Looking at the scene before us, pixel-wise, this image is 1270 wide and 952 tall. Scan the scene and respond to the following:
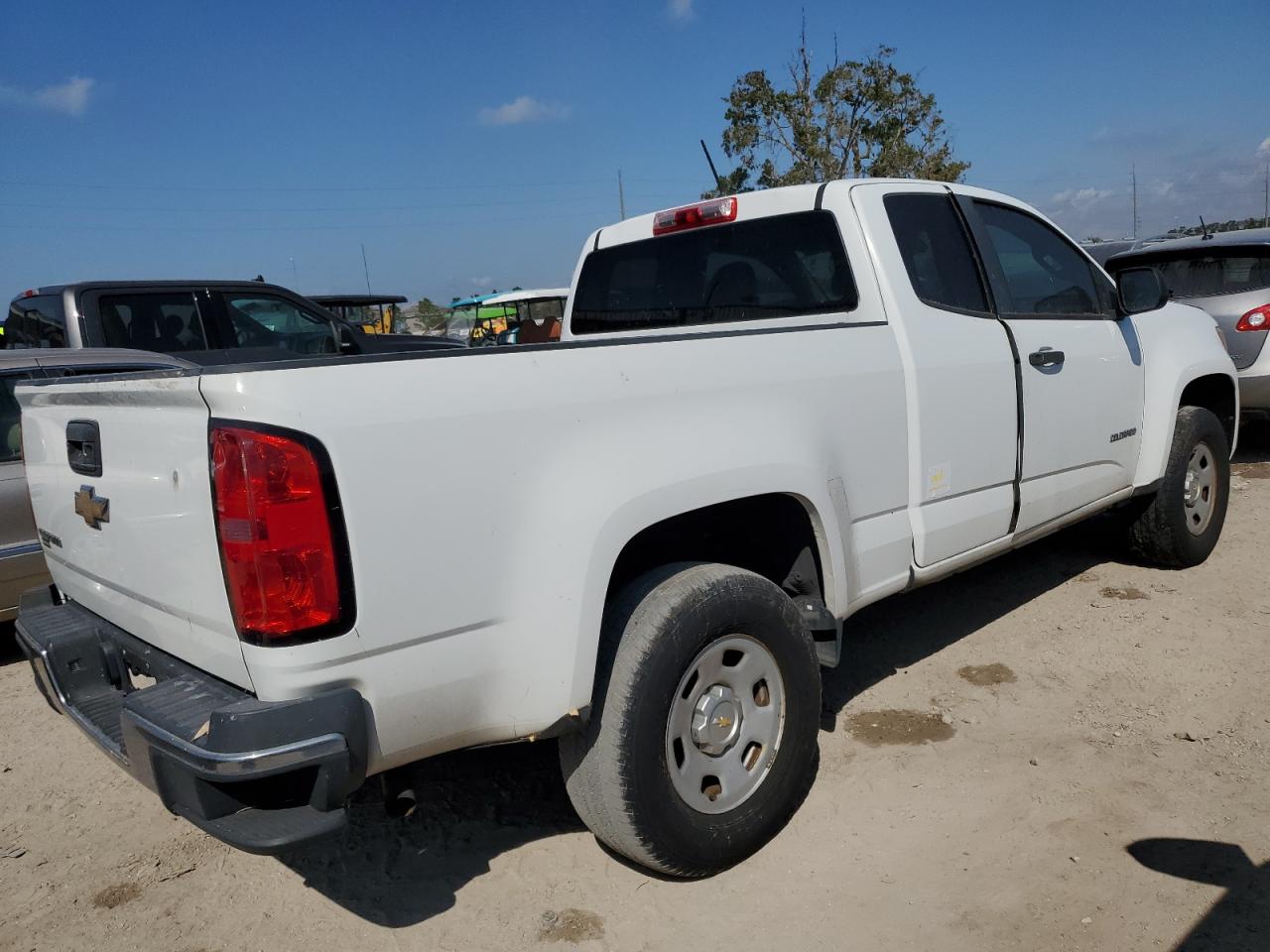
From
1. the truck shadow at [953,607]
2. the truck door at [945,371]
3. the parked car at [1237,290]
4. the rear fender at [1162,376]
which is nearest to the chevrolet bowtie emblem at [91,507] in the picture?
the truck door at [945,371]

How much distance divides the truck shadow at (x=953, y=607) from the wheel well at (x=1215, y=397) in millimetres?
797

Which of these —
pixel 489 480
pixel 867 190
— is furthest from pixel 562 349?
pixel 867 190

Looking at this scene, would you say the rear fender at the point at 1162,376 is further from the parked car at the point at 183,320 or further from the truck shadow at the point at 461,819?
the parked car at the point at 183,320

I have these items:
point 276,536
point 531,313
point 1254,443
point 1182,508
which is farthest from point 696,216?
point 531,313

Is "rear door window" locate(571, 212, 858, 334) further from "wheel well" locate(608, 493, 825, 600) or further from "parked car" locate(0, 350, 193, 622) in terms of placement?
"parked car" locate(0, 350, 193, 622)

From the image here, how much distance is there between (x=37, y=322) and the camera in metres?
6.92

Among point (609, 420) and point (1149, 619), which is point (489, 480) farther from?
point (1149, 619)

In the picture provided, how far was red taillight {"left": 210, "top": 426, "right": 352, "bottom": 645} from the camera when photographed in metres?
1.83

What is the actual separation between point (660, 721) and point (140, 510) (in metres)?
1.38

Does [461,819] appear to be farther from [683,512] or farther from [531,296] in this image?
[531,296]

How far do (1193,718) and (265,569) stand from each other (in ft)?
10.9

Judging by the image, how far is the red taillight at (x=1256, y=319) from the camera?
7.22m

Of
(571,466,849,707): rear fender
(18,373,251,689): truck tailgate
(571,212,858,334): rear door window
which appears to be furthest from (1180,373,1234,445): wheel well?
(18,373,251,689): truck tailgate

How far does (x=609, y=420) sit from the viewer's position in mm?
2262
